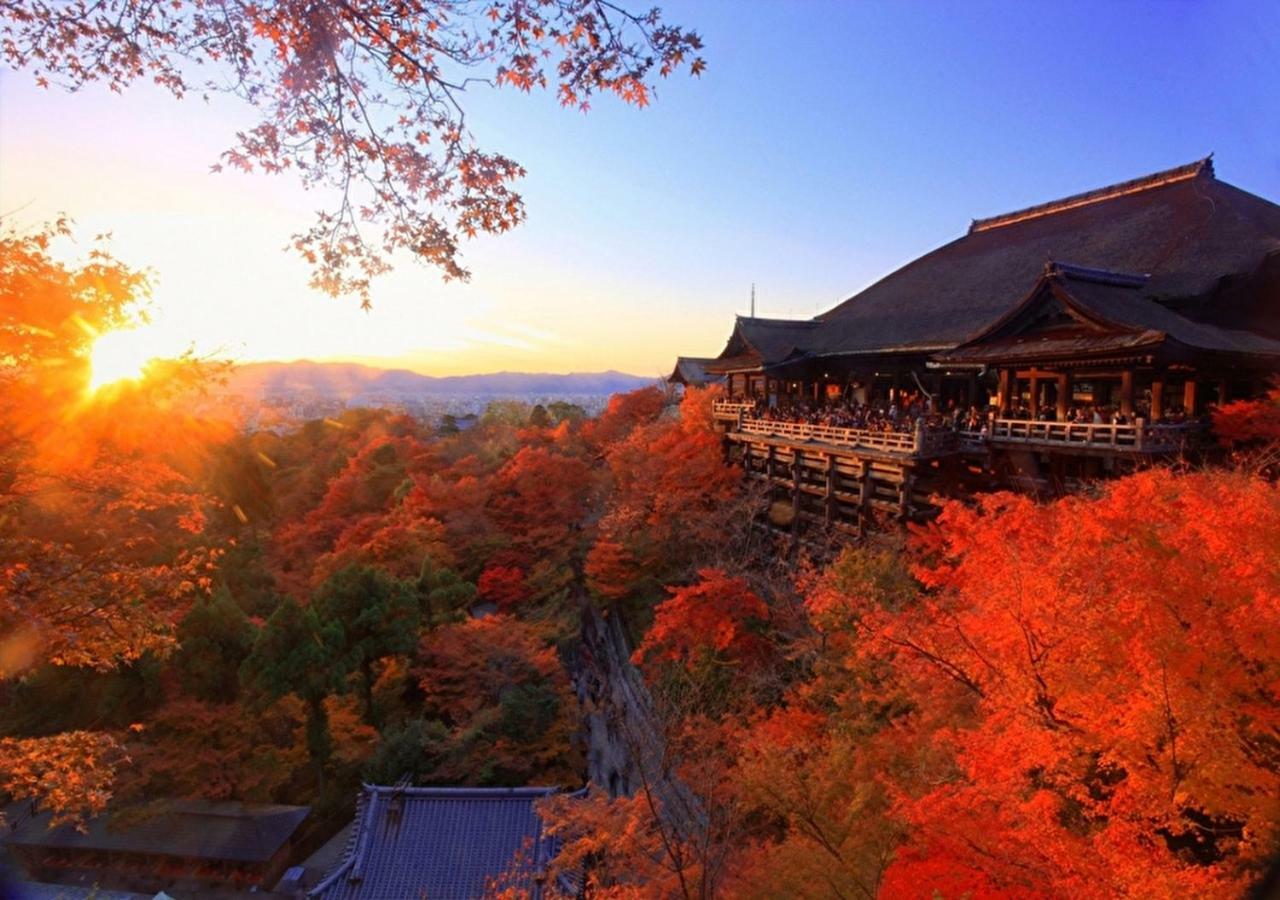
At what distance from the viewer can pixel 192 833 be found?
49.0ft

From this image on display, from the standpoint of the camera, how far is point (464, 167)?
4492 millimetres

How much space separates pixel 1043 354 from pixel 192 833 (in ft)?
70.3

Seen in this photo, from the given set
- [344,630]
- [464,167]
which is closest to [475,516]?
[344,630]

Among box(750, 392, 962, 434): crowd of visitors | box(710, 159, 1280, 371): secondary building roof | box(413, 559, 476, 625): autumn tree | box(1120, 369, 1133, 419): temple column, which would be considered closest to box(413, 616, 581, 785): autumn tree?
box(413, 559, 476, 625): autumn tree

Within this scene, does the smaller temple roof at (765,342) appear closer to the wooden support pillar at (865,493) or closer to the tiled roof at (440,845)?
the wooden support pillar at (865,493)

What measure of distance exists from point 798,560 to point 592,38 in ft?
52.0

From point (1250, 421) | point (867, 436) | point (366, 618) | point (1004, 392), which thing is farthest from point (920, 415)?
point (366, 618)

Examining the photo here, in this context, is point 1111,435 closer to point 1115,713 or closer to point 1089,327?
point 1089,327

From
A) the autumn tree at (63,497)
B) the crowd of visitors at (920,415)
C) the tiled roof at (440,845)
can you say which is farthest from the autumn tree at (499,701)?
the crowd of visitors at (920,415)

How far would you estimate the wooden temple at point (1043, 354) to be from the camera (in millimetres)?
12180

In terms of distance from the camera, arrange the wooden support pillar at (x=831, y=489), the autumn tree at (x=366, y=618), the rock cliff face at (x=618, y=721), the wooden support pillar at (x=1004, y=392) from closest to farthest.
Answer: the rock cliff face at (x=618, y=721)
the wooden support pillar at (x=1004, y=392)
the autumn tree at (x=366, y=618)
the wooden support pillar at (x=831, y=489)

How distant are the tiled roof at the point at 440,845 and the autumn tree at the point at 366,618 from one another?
4.46 metres

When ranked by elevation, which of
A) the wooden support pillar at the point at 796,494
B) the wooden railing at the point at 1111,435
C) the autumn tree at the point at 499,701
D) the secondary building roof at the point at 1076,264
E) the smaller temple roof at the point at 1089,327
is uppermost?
the secondary building roof at the point at 1076,264

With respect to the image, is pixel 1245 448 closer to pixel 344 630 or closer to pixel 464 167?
pixel 464 167
